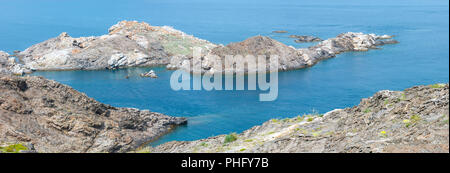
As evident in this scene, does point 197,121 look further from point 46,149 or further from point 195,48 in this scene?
point 195,48

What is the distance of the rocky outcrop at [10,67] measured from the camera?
13138cm

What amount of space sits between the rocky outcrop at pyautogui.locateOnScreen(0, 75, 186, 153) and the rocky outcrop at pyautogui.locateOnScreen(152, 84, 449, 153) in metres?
27.3

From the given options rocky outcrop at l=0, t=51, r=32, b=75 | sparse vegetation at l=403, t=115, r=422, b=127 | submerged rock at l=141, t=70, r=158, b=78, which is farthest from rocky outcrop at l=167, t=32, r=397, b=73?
sparse vegetation at l=403, t=115, r=422, b=127

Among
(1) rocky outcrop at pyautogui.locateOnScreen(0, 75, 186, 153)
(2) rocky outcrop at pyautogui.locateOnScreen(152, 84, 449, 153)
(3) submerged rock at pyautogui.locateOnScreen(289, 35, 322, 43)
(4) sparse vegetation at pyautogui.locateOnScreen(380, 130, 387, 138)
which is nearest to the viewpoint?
(2) rocky outcrop at pyautogui.locateOnScreen(152, 84, 449, 153)

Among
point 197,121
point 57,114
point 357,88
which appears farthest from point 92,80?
point 357,88

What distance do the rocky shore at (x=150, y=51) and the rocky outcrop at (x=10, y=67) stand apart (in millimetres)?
402

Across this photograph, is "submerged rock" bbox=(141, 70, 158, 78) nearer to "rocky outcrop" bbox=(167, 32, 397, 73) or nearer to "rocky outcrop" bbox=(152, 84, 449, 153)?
"rocky outcrop" bbox=(167, 32, 397, 73)

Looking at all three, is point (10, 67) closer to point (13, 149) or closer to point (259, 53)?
point (259, 53)

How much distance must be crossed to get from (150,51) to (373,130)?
432ft

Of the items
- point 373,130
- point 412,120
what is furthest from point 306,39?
point 412,120

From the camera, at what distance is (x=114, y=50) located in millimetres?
151000

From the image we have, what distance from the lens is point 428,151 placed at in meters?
23.5

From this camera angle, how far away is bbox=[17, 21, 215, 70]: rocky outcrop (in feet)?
471
